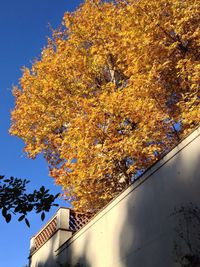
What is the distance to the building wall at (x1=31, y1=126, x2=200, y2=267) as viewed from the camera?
7168mm

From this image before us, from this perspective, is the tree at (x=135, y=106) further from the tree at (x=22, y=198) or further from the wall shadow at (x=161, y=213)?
the tree at (x=22, y=198)

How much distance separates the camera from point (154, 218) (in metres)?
7.97

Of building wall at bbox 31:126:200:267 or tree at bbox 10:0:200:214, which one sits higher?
tree at bbox 10:0:200:214

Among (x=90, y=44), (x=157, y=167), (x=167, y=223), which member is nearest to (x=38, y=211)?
(x=167, y=223)

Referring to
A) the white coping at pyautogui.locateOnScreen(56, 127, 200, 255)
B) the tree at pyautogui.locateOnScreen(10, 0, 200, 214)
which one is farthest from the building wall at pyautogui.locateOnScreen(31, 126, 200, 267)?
the tree at pyautogui.locateOnScreen(10, 0, 200, 214)

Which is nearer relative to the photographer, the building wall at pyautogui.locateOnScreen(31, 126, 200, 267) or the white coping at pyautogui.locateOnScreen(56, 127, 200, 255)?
the building wall at pyautogui.locateOnScreen(31, 126, 200, 267)

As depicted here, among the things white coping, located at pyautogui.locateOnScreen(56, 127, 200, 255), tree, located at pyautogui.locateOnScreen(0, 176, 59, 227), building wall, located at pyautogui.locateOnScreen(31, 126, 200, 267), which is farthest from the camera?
white coping, located at pyautogui.locateOnScreen(56, 127, 200, 255)

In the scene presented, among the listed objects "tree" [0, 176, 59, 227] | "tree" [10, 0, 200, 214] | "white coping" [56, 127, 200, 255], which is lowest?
"tree" [0, 176, 59, 227]

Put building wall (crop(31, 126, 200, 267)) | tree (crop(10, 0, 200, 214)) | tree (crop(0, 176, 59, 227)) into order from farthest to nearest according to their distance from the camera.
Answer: tree (crop(10, 0, 200, 214)) → building wall (crop(31, 126, 200, 267)) → tree (crop(0, 176, 59, 227))

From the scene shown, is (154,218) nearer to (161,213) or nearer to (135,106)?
(161,213)

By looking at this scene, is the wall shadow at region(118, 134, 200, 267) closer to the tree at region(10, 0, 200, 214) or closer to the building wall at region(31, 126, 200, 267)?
the building wall at region(31, 126, 200, 267)

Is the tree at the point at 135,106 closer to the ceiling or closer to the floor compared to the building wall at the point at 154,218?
closer to the ceiling

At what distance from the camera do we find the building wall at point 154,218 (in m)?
7.17

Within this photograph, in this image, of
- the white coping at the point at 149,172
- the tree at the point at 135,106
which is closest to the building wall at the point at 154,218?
the white coping at the point at 149,172
